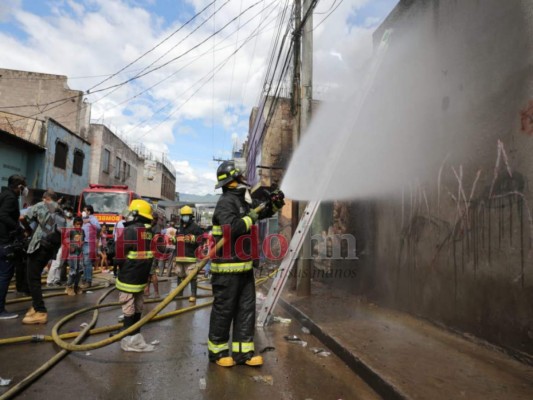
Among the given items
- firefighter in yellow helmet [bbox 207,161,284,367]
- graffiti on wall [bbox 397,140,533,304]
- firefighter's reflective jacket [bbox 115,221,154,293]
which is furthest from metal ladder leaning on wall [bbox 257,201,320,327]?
firefighter's reflective jacket [bbox 115,221,154,293]

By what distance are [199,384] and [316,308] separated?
128 inches

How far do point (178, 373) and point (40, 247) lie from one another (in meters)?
3.00

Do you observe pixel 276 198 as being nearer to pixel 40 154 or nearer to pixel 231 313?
pixel 231 313

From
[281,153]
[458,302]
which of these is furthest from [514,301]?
[281,153]

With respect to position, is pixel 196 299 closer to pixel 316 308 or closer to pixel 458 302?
pixel 316 308

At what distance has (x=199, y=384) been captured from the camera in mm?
3193

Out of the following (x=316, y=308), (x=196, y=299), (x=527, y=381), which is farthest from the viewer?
(x=196, y=299)

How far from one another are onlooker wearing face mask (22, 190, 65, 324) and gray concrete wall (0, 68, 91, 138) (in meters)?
21.6

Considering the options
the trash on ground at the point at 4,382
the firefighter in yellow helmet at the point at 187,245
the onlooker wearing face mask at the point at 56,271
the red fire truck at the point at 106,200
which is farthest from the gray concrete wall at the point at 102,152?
the trash on ground at the point at 4,382

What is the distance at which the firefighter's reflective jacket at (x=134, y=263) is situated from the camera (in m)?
4.11

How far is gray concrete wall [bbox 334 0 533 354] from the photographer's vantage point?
3504mm

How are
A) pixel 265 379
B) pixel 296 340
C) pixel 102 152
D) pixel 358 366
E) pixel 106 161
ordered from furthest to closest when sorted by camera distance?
pixel 106 161 → pixel 102 152 → pixel 296 340 → pixel 358 366 → pixel 265 379

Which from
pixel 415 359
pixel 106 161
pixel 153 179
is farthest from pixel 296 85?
pixel 153 179

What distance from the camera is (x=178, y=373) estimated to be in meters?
3.45
